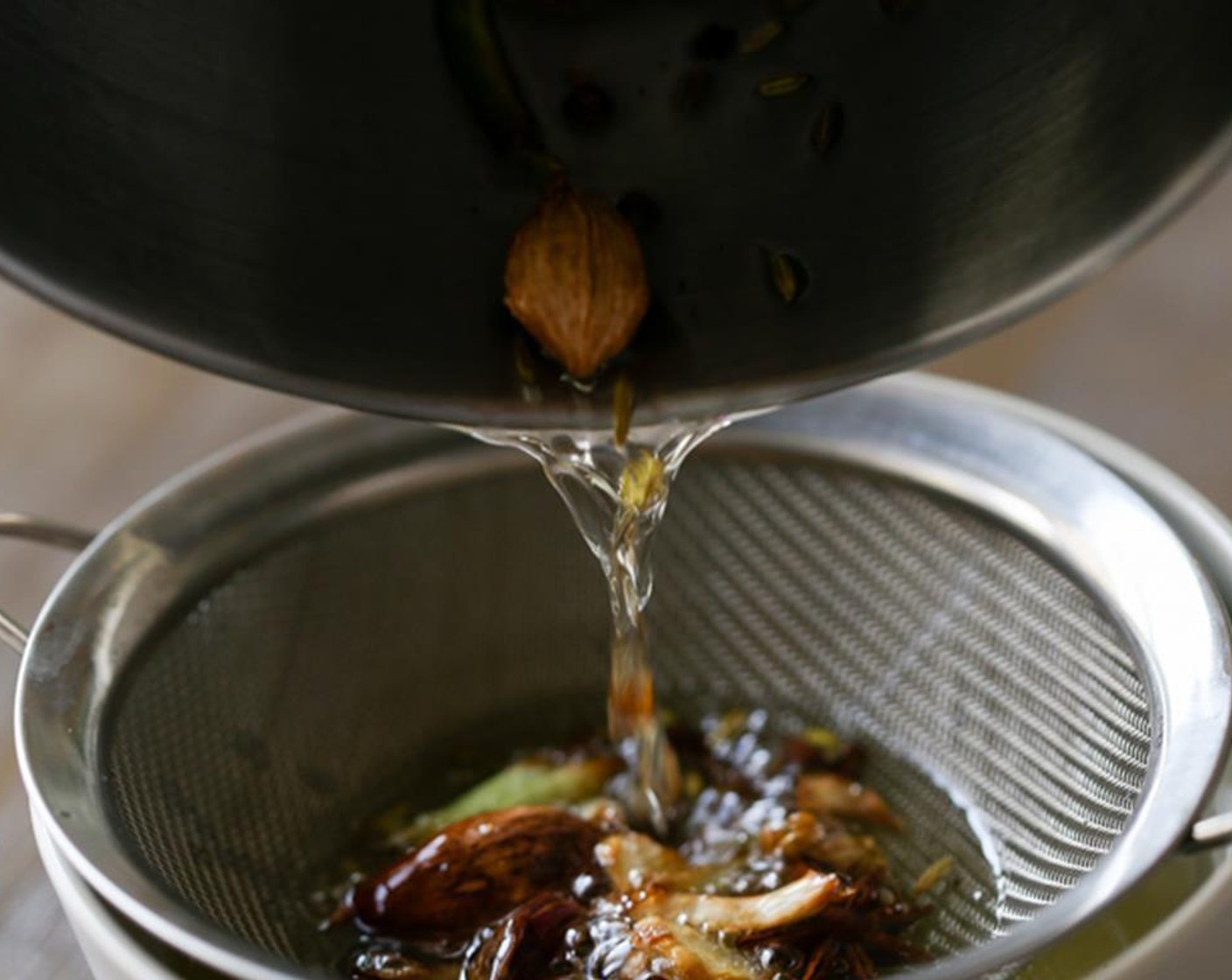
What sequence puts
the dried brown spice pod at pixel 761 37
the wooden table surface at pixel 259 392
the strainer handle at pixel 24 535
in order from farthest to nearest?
1. the wooden table surface at pixel 259 392
2. the strainer handle at pixel 24 535
3. the dried brown spice pod at pixel 761 37

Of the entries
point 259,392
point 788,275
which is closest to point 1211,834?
point 788,275

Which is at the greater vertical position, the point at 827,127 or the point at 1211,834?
the point at 827,127

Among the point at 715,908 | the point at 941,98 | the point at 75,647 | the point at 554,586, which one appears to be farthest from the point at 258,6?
the point at 554,586

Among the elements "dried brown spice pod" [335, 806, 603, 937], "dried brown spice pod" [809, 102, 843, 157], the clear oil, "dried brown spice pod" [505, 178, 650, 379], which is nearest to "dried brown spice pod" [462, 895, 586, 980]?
"dried brown spice pod" [335, 806, 603, 937]

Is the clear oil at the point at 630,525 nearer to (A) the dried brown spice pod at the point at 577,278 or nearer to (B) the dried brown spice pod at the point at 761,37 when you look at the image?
(A) the dried brown spice pod at the point at 577,278

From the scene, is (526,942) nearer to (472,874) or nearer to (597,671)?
(472,874)

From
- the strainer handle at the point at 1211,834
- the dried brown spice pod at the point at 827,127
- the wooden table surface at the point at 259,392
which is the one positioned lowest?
Answer: the wooden table surface at the point at 259,392

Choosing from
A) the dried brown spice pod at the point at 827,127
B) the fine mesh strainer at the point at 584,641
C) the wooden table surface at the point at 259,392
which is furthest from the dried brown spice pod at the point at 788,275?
the wooden table surface at the point at 259,392

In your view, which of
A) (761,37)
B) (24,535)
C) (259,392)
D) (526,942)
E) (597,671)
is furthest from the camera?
(259,392)
